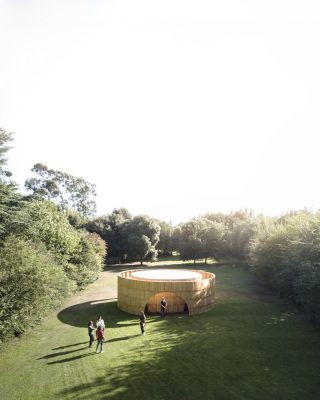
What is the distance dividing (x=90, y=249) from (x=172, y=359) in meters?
22.6

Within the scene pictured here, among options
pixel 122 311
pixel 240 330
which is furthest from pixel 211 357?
pixel 122 311

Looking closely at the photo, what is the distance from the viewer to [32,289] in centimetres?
1922

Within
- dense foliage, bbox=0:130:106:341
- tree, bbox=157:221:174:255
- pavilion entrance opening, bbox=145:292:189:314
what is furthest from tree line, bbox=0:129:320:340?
pavilion entrance opening, bbox=145:292:189:314

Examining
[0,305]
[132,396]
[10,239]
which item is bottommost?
[132,396]

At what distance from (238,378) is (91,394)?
20.1 ft

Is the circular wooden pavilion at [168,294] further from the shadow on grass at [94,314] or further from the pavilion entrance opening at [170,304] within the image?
the shadow on grass at [94,314]

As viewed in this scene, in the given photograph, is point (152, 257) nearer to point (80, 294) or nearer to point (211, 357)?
point (80, 294)

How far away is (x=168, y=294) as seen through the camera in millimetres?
24688

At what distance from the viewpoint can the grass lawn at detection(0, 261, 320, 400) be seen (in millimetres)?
12703

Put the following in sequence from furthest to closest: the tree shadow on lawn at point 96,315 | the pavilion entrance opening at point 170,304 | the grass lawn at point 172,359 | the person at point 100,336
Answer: the pavilion entrance opening at point 170,304 → the tree shadow on lawn at point 96,315 → the person at point 100,336 → the grass lawn at point 172,359

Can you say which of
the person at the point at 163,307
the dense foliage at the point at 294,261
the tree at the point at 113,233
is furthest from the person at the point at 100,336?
the tree at the point at 113,233

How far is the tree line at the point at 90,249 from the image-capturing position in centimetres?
1897

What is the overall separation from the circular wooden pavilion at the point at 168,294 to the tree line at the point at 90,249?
544 cm

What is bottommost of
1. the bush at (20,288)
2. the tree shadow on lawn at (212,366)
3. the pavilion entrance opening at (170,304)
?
the tree shadow on lawn at (212,366)
